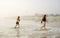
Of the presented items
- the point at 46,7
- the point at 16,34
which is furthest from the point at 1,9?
the point at 46,7

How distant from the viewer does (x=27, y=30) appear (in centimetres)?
341

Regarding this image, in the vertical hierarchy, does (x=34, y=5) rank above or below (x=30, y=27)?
above

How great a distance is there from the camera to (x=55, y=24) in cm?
355

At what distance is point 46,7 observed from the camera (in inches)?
139

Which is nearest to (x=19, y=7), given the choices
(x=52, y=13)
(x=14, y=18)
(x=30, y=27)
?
(x=14, y=18)

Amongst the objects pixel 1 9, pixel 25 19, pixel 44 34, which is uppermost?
pixel 1 9

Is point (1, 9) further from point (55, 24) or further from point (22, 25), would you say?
point (55, 24)

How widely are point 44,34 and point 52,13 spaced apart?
485mm

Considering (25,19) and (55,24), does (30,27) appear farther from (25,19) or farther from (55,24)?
(55,24)

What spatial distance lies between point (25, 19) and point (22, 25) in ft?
0.47

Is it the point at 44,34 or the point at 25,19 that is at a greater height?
the point at 25,19

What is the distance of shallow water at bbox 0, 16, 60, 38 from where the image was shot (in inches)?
132

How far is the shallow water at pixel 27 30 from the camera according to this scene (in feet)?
11.0

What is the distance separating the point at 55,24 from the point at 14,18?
891mm
